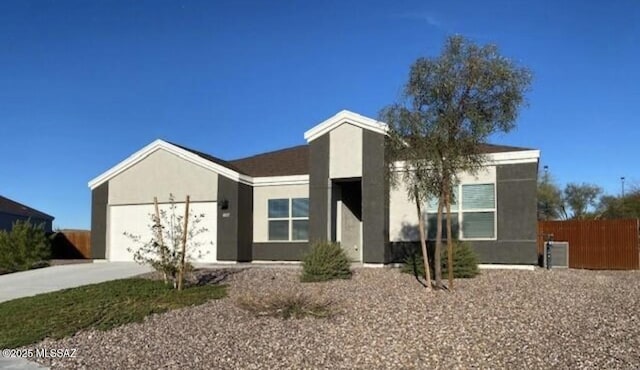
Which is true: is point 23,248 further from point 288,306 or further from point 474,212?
point 474,212

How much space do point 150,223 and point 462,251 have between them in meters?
12.7

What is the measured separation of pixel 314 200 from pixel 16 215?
29.8m

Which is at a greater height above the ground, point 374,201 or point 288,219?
point 374,201

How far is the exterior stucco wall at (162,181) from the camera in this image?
873 inches

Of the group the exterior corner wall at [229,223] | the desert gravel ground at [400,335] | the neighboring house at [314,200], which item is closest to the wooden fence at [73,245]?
the neighboring house at [314,200]

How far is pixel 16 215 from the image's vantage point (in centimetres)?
4138

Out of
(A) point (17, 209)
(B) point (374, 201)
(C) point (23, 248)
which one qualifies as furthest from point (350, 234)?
(A) point (17, 209)

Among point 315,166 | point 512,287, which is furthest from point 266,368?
point 315,166

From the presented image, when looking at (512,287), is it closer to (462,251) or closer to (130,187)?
(462,251)

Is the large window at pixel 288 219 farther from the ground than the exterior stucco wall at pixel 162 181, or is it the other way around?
the exterior stucco wall at pixel 162 181

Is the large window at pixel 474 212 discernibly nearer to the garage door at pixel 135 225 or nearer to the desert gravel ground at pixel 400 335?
the desert gravel ground at pixel 400 335

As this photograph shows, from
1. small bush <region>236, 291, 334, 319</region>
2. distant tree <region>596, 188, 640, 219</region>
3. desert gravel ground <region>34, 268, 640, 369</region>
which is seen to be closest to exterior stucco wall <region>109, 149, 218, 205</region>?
desert gravel ground <region>34, 268, 640, 369</region>

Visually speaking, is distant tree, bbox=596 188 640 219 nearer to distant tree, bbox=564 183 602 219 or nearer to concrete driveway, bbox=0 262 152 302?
distant tree, bbox=564 183 602 219

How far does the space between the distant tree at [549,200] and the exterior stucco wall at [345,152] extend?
3290 centimetres
